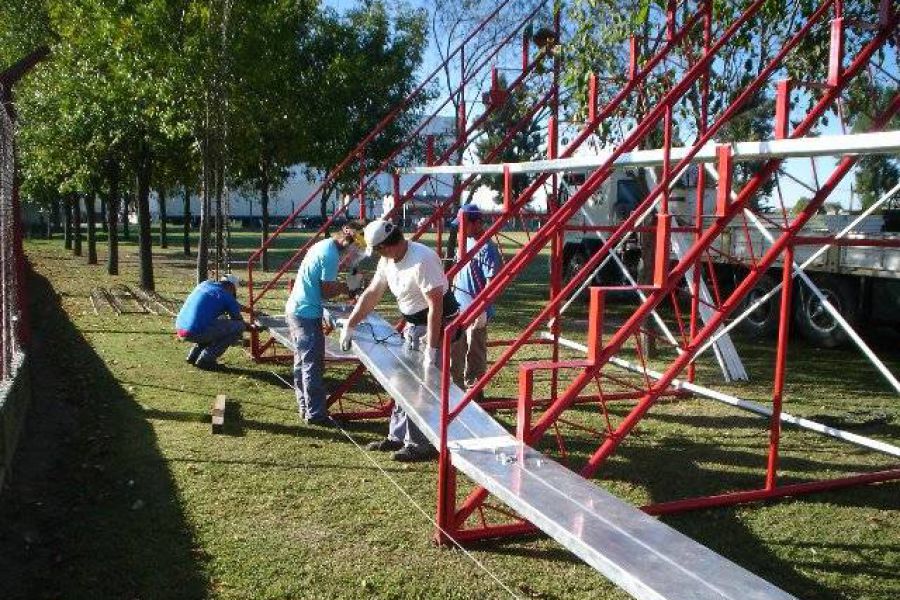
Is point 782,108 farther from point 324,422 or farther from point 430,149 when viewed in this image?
point 430,149

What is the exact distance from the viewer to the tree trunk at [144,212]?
14842 millimetres

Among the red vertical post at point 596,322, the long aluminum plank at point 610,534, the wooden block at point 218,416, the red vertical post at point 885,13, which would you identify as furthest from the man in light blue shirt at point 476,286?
the red vertical post at point 885,13

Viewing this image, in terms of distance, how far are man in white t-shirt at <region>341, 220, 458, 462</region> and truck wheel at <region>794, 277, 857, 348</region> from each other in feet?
22.8

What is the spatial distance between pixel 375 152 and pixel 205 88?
9.21m

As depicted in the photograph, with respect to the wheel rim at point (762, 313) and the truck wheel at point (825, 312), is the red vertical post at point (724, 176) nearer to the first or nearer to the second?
the truck wheel at point (825, 312)

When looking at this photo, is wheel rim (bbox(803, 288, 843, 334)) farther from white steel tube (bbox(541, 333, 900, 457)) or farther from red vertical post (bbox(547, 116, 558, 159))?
red vertical post (bbox(547, 116, 558, 159))

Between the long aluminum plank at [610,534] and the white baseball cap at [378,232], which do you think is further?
the white baseball cap at [378,232]

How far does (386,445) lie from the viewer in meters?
6.01

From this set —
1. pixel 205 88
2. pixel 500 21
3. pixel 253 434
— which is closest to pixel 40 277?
pixel 205 88

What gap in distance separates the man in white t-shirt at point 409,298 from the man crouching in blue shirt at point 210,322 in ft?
9.50

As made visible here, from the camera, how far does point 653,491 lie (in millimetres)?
5297

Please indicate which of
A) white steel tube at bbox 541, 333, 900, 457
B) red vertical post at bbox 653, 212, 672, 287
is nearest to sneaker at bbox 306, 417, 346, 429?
white steel tube at bbox 541, 333, 900, 457

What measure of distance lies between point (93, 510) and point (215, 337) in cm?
382

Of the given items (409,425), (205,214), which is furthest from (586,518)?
(205,214)
